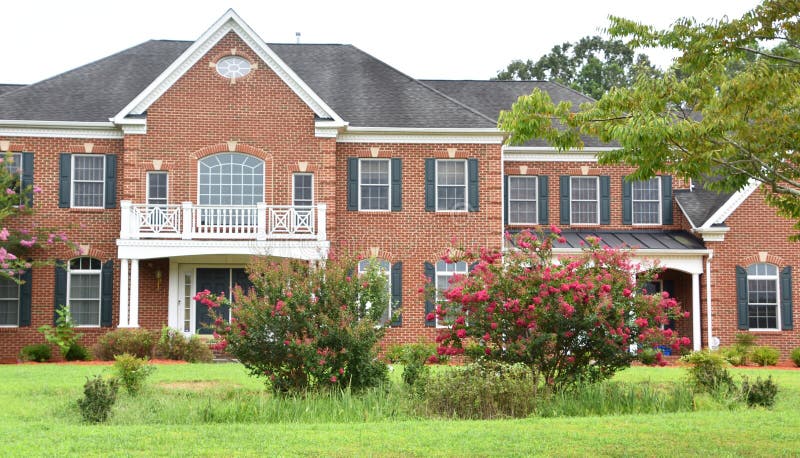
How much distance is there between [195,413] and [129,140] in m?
14.7

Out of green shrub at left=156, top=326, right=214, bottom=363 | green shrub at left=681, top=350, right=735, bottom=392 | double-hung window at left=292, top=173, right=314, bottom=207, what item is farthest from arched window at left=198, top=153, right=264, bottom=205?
Result: green shrub at left=681, top=350, right=735, bottom=392

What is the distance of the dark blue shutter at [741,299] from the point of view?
2764cm

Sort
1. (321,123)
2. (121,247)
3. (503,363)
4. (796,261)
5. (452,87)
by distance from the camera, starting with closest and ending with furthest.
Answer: (503,363) < (121,247) < (321,123) < (796,261) < (452,87)

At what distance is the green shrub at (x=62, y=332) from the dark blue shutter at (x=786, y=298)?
19.5m

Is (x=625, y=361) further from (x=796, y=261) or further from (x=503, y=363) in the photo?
(x=796, y=261)

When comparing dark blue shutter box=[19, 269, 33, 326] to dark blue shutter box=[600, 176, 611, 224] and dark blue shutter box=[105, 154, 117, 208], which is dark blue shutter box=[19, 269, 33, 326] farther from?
dark blue shutter box=[600, 176, 611, 224]

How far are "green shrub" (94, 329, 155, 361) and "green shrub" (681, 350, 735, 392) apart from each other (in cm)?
1353

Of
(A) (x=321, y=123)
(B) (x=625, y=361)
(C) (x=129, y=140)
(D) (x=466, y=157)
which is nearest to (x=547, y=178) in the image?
(D) (x=466, y=157)

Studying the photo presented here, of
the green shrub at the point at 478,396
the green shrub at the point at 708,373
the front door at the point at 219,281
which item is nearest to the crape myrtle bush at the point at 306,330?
the green shrub at the point at 478,396

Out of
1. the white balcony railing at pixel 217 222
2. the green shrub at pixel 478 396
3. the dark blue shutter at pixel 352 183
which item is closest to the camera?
the green shrub at pixel 478 396

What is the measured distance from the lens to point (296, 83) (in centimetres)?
2631

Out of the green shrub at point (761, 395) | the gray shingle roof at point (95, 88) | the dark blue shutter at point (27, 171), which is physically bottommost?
the green shrub at point (761, 395)

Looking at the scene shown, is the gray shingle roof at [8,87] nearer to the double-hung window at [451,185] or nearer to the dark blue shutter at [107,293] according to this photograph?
the dark blue shutter at [107,293]

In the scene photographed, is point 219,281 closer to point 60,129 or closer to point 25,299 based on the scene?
point 25,299
